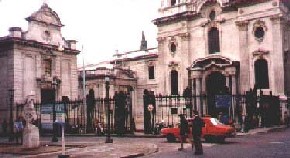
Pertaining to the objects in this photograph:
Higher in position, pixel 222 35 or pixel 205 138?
pixel 222 35

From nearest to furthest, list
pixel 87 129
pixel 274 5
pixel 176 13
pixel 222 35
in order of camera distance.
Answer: pixel 87 129 → pixel 274 5 → pixel 222 35 → pixel 176 13

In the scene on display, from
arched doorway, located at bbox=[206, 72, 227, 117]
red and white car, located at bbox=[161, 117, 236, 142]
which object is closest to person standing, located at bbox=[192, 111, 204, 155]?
red and white car, located at bbox=[161, 117, 236, 142]

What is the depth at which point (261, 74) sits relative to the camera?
38312mm

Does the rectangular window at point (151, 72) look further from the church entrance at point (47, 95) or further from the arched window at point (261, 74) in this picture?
the arched window at point (261, 74)

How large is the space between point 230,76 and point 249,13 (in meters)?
6.10

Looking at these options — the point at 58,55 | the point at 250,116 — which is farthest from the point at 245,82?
the point at 58,55

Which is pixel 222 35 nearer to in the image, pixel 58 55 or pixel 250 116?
pixel 250 116

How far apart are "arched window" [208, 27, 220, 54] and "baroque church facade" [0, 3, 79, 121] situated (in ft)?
44.7

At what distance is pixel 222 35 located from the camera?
41.1 metres

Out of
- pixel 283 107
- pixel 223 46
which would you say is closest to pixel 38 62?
pixel 223 46

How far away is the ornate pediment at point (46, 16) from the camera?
131 ft

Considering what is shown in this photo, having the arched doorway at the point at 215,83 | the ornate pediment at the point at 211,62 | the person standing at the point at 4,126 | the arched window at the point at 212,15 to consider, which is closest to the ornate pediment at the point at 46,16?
the person standing at the point at 4,126

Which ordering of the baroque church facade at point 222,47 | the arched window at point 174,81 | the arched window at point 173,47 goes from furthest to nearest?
1. the arched window at point 173,47
2. the arched window at point 174,81
3. the baroque church facade at point 222,47

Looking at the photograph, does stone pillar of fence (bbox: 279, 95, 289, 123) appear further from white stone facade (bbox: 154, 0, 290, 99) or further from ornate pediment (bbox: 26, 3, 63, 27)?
ornate pediment (bbox: 26, 3, 63, 27)
